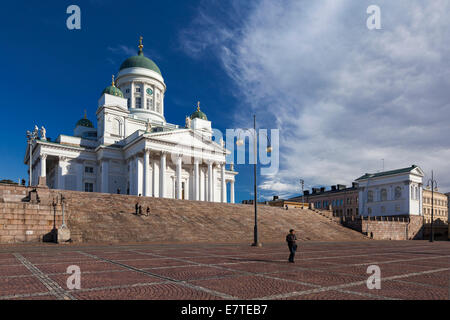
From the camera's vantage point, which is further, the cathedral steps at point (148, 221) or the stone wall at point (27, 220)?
the cathedral steps at point (148, 221)

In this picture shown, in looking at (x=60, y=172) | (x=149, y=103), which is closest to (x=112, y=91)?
(x=149, y=103)

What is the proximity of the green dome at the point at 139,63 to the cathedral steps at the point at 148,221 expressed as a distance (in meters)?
43.4

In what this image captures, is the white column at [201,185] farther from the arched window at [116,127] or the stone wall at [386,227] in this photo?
the stone wall at [386,227]

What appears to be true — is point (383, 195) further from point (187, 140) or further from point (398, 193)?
point (187, 140)

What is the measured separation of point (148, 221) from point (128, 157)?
30.8 metres

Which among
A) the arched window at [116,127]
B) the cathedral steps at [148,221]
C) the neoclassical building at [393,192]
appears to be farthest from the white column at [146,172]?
the neoclassical building at [393,192]

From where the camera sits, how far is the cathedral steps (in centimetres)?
2252

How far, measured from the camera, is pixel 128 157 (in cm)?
5841

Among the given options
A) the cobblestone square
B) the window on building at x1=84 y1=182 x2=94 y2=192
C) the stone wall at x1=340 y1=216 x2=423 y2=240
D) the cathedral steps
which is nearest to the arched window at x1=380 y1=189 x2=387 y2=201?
the stone wall at x1=340 y1=216 x2=423 y2=240

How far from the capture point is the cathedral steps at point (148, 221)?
22516 millimetres

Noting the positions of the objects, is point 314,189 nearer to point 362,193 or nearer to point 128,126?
point 362,193

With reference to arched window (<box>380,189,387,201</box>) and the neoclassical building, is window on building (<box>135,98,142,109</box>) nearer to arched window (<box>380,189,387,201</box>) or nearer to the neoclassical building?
the neoclassical building

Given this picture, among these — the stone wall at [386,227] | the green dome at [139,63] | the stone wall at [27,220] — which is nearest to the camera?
the stone wall at [27,220]
